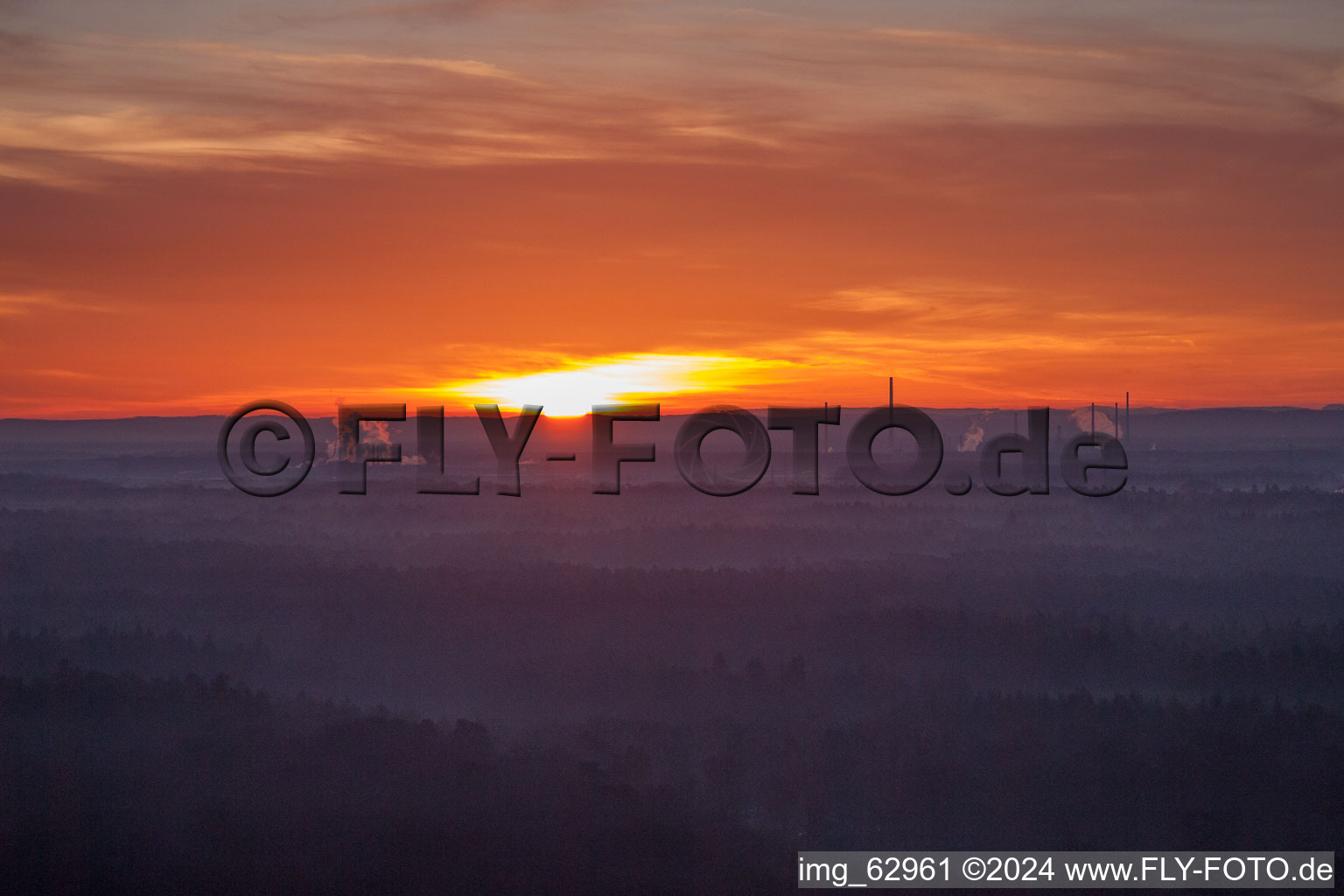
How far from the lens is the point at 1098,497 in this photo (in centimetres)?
7250

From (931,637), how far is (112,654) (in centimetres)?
1907

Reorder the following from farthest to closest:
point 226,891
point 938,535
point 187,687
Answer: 1. point 938,535
2. point 187,687
3. point 226,891

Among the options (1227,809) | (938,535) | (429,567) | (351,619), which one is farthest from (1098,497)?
→ (1227,809)

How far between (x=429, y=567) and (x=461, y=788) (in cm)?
2498

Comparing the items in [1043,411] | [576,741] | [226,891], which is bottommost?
[226,891]

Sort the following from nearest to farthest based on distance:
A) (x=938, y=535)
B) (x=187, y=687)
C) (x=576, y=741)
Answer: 1. (x=576, y=741)
2. (x=187, y=687)
3. (x=938, y=535)

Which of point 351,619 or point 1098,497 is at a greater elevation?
point 1098,497

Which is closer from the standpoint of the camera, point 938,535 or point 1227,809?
point 1227,809

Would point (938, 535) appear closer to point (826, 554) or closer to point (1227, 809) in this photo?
point (826, 554)

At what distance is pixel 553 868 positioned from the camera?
14633mm

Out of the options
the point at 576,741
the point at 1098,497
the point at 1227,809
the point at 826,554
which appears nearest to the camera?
the point at 1227,809

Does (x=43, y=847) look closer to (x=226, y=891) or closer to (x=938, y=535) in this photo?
(x=226, y=891)

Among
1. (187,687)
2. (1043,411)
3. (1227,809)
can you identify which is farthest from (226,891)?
(1043,411)

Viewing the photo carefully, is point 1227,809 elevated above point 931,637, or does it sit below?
below
